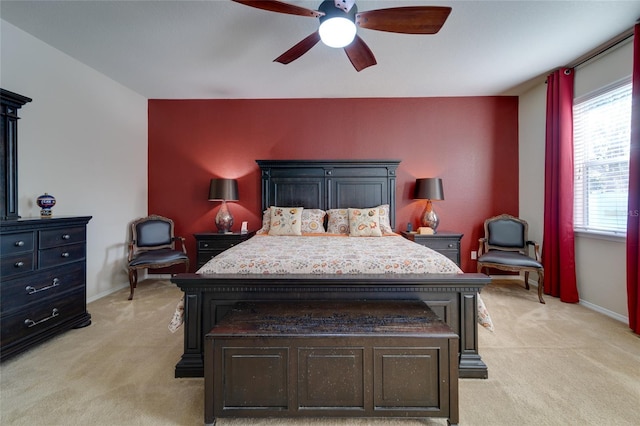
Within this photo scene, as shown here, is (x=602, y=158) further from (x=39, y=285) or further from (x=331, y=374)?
(x=39, y=285)

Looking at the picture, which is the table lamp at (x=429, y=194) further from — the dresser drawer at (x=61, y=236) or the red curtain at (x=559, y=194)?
the dresser drawer at (x=61, y=236)

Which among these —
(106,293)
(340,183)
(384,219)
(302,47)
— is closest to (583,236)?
(384,219)

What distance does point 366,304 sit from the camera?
1732mm

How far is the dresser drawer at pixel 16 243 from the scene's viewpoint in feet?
6.33

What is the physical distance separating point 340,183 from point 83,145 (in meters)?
3.30

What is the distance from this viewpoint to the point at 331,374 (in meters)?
1.39

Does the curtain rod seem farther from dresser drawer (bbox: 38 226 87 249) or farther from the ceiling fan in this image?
dresser drawer (bbox: 38 226 87 249)

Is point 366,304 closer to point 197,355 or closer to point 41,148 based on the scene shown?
point 197,355

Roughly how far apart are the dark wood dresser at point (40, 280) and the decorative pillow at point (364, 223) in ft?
9.41

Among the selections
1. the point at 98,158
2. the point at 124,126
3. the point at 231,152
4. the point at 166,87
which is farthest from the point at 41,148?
the point at 231,152

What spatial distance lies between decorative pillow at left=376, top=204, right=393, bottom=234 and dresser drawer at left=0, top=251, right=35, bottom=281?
3.51 metres

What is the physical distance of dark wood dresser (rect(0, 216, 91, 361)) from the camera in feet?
6.39

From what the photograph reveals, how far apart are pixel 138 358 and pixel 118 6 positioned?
286cm

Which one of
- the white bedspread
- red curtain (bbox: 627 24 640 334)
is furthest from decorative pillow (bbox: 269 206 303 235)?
red curtain (bbox: 627 24 640 334)
